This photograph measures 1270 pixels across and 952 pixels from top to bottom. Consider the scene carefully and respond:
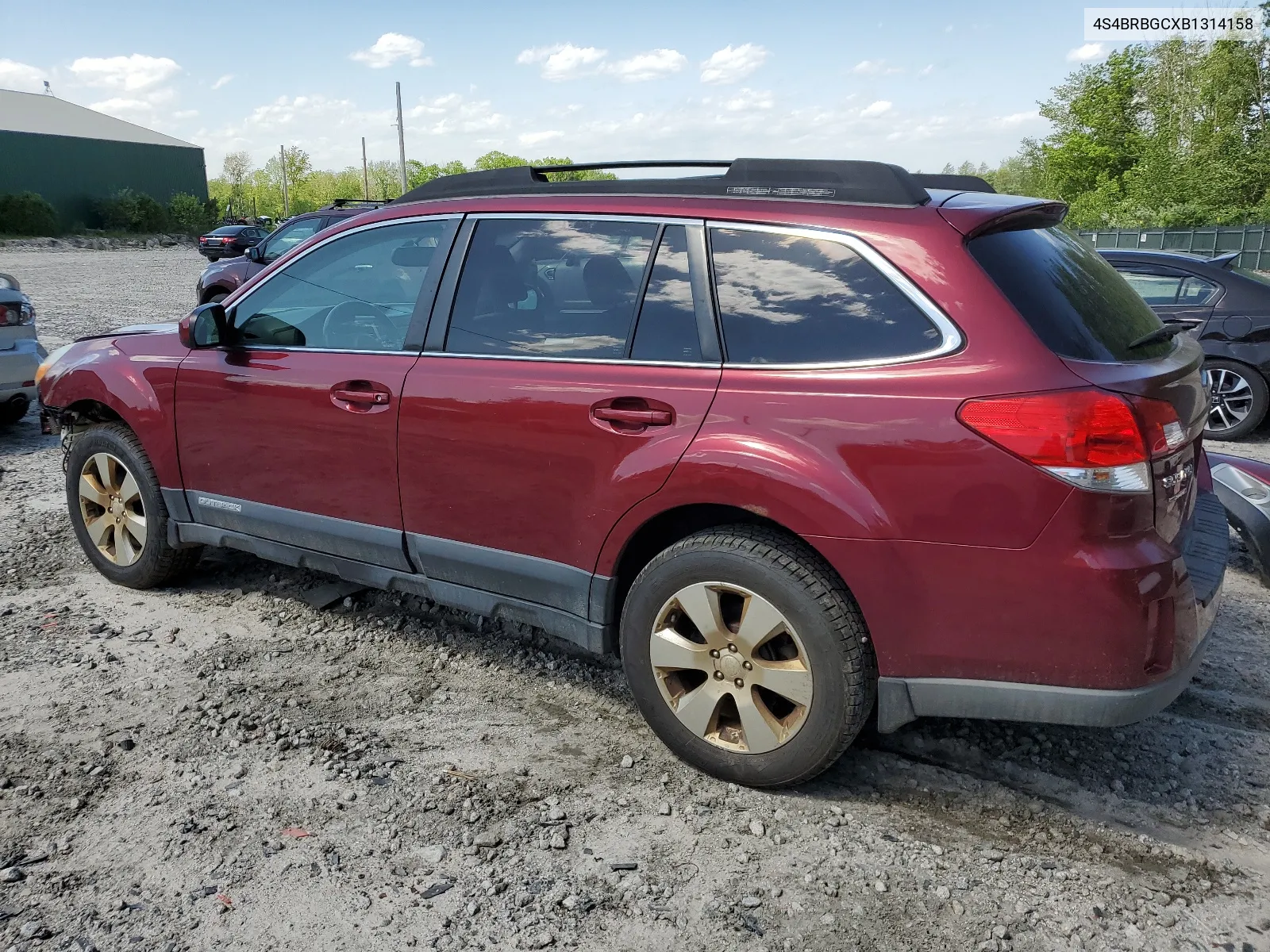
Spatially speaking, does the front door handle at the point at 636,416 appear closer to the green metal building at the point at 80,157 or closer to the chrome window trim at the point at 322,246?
the chrome window trim at the point at 322,246

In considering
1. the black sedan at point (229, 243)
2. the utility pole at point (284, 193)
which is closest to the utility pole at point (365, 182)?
the utility pole at point (284, 193)

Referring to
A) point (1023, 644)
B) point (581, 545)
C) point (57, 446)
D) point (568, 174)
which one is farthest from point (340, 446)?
point (57, 446)

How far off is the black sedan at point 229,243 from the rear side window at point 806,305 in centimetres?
1290

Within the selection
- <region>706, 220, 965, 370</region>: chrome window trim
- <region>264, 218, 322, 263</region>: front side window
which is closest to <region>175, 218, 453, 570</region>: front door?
<region>706, 220, 965, 370</region>: chrome window trim

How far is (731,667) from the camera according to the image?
121 inches

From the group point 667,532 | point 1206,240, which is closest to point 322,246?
point 667,532

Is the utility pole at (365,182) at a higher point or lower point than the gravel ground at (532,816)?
higher

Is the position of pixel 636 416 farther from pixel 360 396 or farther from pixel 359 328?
pixel 359 328

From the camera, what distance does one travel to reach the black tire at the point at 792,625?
2881mm

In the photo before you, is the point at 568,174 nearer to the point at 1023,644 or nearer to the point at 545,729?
the point at 545,729

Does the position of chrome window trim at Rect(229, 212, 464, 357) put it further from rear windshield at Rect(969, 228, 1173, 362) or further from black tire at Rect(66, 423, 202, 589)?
rear windshield at Rect(969, 228, 1173, 362)

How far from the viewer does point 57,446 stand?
8.07 metres

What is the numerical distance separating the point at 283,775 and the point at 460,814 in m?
0.65

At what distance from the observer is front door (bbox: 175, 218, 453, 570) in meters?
3.84
